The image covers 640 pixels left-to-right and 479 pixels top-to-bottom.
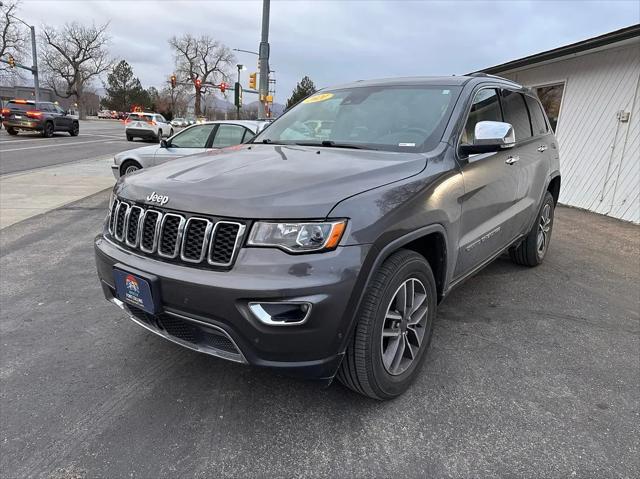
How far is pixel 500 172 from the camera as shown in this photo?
11.7ft

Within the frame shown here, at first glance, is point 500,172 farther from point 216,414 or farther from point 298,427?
point 216,414

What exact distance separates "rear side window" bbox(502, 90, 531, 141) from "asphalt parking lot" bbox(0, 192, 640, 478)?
153cm

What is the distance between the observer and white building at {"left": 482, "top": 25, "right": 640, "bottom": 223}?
8000 mm

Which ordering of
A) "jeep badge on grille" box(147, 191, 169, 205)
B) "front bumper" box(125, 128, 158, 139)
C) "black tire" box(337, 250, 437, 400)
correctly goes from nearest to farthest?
"black tire" box(337, 250, 437, 400) < "jeep badge on grille" box(147, 191, 169, 205) < "front bumper" box(125, 128, 158, 139)

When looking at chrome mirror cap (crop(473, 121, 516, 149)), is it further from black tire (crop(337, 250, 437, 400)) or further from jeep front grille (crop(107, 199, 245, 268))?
jeep front grille (crop(107, 199, 245, 268))

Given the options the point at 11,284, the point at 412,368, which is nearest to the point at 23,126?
the point at 11,284

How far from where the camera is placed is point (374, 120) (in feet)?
11.0

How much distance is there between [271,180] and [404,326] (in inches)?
42.5

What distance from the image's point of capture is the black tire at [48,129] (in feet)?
78.5

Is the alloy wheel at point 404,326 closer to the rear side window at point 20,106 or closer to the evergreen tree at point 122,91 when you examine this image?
the rear side window at point 20,106

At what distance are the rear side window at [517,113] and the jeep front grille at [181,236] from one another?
2823 mm

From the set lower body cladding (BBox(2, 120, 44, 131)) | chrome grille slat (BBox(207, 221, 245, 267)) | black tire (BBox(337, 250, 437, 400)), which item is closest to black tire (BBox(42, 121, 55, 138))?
lower body cladding (BBox(2, 120, 44, 131))

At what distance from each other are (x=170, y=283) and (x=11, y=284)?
302 cm

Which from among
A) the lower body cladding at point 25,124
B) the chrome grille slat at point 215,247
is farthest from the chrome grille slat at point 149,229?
the lower body cladding at point 25,124
